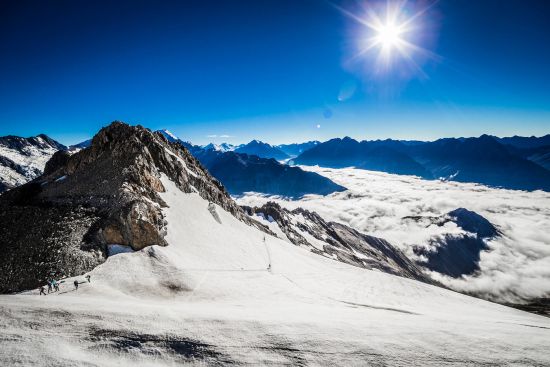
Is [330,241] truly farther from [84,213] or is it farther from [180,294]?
[180,294]

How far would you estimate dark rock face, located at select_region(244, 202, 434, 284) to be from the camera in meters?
98.3

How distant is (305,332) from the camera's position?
Result: 1020 cm

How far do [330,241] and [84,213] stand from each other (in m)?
107

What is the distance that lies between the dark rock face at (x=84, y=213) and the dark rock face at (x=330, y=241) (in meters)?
53.5

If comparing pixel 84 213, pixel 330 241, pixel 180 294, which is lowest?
pixel 180 294

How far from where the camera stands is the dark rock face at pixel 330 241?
322 feet

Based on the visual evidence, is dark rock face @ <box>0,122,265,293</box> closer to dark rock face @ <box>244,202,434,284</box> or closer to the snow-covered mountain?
the snow-covered mountain

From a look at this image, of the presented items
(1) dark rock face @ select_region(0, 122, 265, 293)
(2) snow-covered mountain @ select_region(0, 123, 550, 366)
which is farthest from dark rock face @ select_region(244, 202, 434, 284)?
(1) dark rock face @ select_region(0, 122, 265, 293)

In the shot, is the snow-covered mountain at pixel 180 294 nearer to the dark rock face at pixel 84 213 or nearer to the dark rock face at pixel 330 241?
the dark rock face at pixel 84 213

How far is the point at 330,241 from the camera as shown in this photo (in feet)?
410

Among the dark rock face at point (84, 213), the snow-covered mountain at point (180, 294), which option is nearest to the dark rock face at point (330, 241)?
the snow-covered mountain at point (180, 294)

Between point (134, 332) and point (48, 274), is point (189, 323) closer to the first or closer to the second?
point (134, 332)

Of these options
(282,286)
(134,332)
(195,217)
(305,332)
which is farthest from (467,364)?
(195,217)

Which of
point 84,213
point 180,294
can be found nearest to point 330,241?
point 84,213
